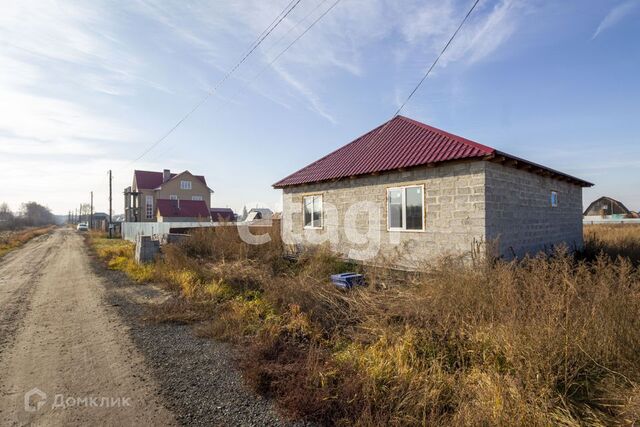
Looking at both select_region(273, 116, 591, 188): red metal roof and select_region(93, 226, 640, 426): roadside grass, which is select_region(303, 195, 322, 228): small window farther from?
select_region(93, 226, 640, 426): roadside grass

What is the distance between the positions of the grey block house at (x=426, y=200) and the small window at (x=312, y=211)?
0.13 feet

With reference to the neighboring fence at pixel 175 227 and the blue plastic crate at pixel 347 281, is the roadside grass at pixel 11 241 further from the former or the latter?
the blue plastic crate at pixel 347 281

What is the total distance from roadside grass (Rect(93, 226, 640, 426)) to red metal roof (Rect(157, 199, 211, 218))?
37133mm

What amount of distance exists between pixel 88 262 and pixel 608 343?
18.0 metres

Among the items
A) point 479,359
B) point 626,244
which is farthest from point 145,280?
point 626,244

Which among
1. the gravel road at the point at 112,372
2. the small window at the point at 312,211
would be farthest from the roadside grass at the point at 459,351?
the small window at the point at 312,211

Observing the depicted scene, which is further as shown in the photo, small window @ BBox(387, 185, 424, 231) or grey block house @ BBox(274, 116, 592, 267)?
small window @ BBox(387, 185, 424, 231)

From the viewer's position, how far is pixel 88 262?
15.0m

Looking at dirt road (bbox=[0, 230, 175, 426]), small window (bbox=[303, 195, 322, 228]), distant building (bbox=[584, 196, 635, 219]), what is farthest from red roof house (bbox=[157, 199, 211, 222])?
distant building (bbox=[584, 196, 635, 219])

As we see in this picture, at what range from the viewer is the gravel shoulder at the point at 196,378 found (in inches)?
124

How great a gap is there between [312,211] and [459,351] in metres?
9.38

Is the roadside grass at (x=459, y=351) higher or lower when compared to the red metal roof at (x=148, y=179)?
lower

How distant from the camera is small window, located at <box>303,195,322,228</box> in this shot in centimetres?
1257

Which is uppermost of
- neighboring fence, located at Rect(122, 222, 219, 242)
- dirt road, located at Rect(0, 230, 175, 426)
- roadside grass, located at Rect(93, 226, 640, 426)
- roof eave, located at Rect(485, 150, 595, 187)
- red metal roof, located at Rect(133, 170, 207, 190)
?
red metal roof, located at Rect(133, 170, 207, 190)
